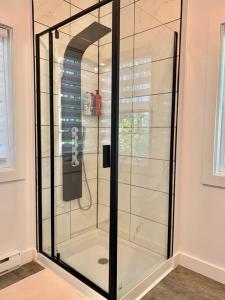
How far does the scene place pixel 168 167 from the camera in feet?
6.37

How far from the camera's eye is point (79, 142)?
2.17 metres

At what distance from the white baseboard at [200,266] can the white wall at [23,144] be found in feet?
4.31

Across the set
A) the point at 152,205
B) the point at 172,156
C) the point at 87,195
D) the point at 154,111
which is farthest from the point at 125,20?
the point at 87,195

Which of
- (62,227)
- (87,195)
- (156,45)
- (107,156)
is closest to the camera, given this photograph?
(107,156)

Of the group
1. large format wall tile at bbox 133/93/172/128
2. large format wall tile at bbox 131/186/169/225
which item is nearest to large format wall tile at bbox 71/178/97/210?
large format wall tile at bbox 131/186/169/225

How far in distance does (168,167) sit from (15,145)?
50.5 inches

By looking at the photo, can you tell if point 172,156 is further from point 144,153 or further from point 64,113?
point 64,113

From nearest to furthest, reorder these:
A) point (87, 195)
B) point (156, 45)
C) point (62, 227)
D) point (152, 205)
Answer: point (156, 45) < point (152, 205) < point (62, 227) < point (87, 195)

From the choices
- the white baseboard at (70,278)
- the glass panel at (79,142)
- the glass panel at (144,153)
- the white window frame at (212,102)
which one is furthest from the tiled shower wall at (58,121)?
the white window frame at (212,102)

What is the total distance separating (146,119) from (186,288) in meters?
1.31

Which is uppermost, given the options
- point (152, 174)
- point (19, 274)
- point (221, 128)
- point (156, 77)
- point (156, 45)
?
point (156, 45)

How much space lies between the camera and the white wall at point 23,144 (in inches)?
71.9

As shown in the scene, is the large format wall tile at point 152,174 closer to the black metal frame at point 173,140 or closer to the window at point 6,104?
the black metal frame at point 173,140

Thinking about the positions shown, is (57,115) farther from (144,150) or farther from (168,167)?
(168,167)
